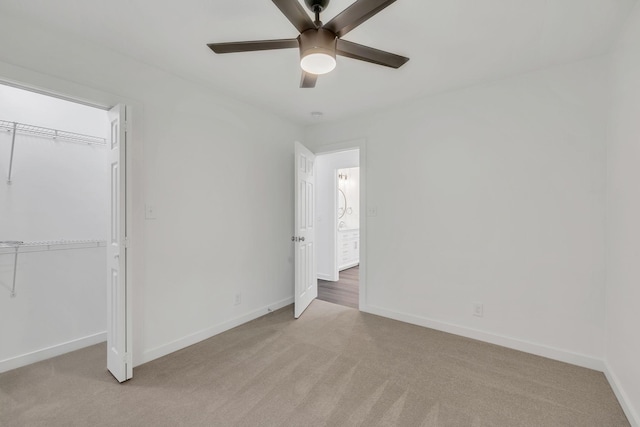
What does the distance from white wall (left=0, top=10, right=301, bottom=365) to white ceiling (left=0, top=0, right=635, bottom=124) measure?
0.18m

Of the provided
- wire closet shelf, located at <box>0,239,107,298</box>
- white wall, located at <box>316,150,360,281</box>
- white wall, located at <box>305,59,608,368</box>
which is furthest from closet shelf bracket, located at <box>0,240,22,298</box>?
white wall, located at <box>316,150,360,281</box>

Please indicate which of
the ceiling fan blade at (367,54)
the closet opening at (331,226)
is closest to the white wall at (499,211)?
the closet opening at (331,226)

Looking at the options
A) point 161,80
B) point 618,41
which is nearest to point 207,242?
point 161,80

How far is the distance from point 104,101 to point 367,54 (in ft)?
6.44

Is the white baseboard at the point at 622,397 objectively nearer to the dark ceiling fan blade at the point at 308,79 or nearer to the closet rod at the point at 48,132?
the dark ceiling fan blade at the point at 308,79

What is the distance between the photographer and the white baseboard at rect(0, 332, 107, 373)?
7.59 ft

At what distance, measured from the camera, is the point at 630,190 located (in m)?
1.81

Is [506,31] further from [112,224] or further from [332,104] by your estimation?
[112,224]

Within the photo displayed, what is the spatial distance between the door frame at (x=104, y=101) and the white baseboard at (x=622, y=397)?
3.27 metres

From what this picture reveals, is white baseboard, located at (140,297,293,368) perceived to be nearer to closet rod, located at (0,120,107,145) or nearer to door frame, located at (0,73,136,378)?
door frame, located at (0,73,136,378)

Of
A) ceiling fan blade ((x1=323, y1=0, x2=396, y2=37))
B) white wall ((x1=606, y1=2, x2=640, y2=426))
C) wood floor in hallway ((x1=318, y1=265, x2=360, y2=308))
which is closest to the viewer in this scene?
ceiling fan blade ((x1=323, y1=0, x2=396, y2=37))

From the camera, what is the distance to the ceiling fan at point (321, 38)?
1.34 metres

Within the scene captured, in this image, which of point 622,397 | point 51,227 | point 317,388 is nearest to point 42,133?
point 51,227

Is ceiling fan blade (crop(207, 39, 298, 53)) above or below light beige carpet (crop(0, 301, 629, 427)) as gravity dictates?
above
